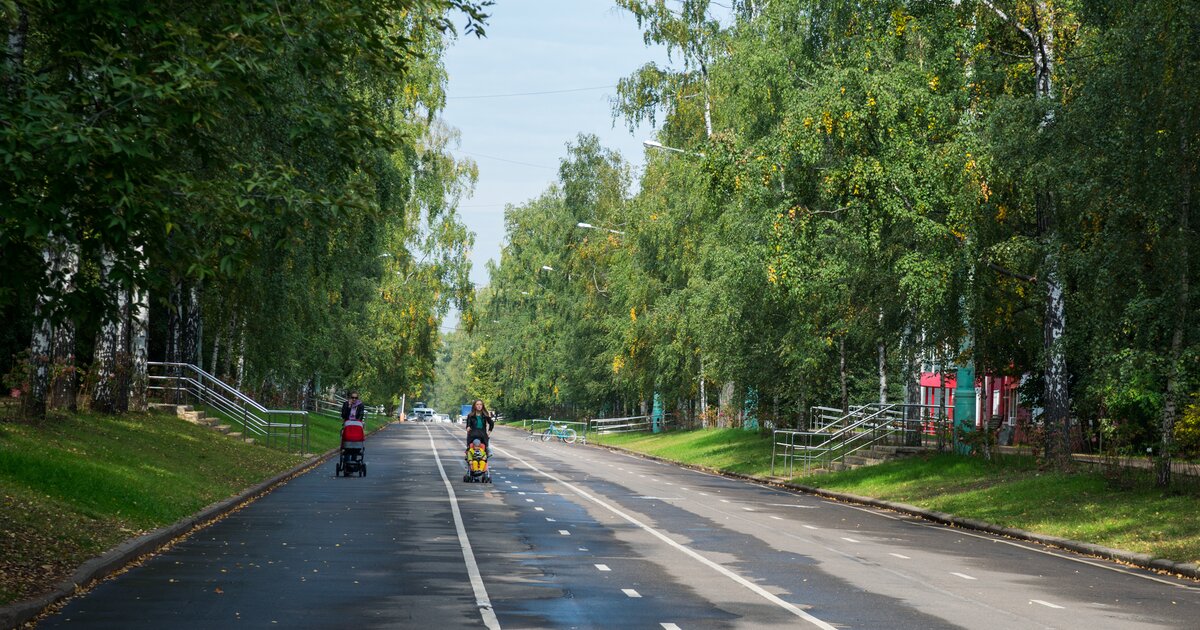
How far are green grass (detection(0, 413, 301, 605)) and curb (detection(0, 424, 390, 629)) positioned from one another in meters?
0.17

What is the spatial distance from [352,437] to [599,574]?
1964 centimetres

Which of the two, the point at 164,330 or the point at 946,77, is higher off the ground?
the point at 946,77

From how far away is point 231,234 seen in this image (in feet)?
41.6

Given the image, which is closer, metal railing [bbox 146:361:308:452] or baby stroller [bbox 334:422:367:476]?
baby stroller [bbox 334:422:367:476]

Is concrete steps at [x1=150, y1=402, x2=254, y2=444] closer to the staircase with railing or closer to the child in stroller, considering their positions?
the child in stroller

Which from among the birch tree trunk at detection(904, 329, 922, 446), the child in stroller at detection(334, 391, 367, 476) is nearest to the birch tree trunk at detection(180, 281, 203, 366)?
the child in stroller at detection(334, 391, 367, 476)

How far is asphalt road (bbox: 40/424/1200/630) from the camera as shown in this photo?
12.4 meters

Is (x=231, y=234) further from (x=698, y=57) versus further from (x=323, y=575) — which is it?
(x=698, y=57)

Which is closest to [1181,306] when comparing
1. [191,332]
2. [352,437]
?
[352,437]

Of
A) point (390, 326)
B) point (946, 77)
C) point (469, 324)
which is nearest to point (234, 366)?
point (390, 326)

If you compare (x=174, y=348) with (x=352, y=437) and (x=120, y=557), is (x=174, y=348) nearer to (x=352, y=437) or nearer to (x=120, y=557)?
(x=352, y=437)

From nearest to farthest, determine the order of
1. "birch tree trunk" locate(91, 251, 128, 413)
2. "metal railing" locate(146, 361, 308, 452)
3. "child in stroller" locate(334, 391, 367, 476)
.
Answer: "birch tree trunk" locate(91, 251, 128, 413), "child in stroller" locate(334, 391, 367, 476), "metal railing" locate(146, 361, 308, 452)

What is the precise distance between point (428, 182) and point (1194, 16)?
3681 centimetres

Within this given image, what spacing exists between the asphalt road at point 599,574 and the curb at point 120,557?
0.69 ft
